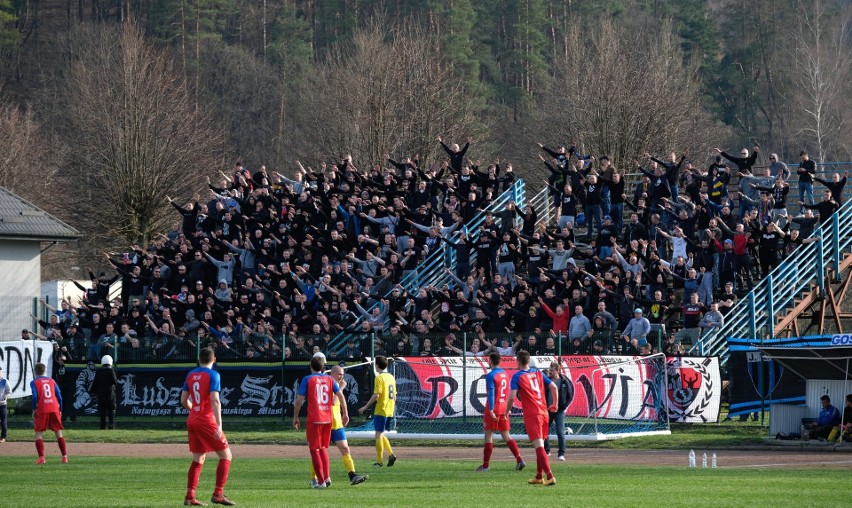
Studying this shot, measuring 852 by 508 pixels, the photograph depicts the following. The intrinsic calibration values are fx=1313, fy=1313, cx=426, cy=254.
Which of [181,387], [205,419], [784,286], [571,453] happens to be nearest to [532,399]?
[205,419]

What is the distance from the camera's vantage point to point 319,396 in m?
18.2

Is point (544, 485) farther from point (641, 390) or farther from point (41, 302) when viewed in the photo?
point (41, 302)

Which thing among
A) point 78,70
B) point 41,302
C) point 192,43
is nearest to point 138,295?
point 41,302

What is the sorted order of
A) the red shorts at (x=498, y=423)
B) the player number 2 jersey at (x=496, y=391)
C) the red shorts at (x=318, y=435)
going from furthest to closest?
the red shorts at (x=498, y=423), the player number 2 jersey at (x=496, y=391), the red shorts at (x=318, y=435)

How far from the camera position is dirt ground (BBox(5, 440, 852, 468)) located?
22562 millimetres

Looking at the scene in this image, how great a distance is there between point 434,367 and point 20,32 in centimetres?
6930

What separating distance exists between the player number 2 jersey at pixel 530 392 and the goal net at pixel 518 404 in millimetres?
8054

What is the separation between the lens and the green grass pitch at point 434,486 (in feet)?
53.4

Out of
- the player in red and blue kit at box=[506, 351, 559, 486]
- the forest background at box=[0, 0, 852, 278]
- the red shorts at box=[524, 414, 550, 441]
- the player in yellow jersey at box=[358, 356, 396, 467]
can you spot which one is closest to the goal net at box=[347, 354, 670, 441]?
the player in yellow jersey at box=[358, 356, 396, 467]

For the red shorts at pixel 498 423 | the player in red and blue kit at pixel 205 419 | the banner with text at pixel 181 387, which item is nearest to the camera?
the player in red and blue kit at pixel 205 419

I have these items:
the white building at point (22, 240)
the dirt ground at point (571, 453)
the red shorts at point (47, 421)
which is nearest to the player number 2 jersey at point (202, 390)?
the dirt ground at point (571, 453)

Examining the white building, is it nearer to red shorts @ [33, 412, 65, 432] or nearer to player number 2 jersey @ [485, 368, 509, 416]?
red shorts @ [33, 412, 65, 432]

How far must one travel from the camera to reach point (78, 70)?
214 feet

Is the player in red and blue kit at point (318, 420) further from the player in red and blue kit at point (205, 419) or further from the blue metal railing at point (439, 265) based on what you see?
the blue metal railing at point (439, 265)
